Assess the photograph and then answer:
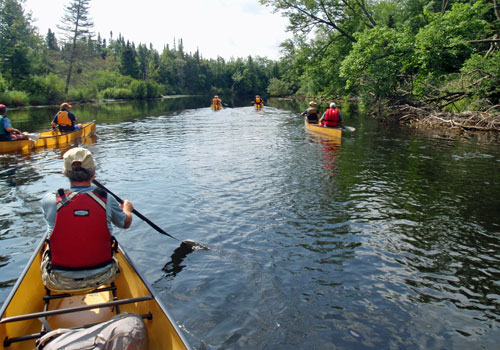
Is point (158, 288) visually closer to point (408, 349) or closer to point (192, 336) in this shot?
point (192, 336)

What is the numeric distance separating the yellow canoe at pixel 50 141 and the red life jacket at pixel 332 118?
43.5 feet

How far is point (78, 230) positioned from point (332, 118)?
1687 cm

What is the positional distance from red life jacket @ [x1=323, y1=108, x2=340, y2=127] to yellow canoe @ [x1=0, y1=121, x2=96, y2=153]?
13.3m

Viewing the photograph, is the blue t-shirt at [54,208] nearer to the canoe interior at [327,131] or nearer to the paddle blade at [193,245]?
the paddle blade at [193,245]

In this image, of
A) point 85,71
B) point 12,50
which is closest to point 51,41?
point 85,71

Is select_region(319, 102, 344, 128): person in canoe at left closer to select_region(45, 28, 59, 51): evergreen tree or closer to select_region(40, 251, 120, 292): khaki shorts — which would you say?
select_region(40, 251, 120, 292): khaki shorts

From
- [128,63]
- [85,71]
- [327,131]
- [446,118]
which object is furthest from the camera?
[128,63]

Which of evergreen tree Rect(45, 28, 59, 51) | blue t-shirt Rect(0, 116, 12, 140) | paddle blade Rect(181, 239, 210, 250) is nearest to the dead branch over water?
paddle blade Rect(181, 239, 210, 250)

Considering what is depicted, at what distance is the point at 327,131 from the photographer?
19.5 meters

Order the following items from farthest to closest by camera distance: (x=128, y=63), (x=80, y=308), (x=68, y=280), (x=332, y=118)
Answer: (x=128, y=63) < (x=332, y=118) < (x=68, y=280) < (x=80, y=308)

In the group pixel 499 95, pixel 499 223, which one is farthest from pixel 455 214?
pixel 499 95

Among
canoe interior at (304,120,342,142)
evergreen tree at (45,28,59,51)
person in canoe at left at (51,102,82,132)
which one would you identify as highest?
evergreen tree at (45,28,59,51)

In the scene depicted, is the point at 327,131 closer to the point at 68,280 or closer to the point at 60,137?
the point at 60,137

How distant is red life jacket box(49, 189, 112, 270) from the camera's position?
382 cm
